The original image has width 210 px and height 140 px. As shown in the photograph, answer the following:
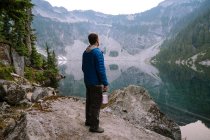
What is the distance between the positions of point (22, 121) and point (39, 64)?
5076 centimetres

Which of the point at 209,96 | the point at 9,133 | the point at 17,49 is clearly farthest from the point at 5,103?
the point at 209,96

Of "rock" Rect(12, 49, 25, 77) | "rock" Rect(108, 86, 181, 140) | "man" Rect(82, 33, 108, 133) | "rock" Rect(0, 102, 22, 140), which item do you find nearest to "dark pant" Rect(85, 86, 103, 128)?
"man" Rect(82, 33, 108, 133)

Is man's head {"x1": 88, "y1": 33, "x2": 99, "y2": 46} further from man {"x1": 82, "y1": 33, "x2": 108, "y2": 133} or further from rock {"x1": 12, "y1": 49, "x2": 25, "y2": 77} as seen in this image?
rock {"x1": 12, "y1": 49, "x2": 25, "y2": 77}

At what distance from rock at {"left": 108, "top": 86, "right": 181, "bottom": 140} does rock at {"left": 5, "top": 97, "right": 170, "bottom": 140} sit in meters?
1.92

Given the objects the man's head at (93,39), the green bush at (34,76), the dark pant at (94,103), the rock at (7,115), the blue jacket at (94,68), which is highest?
the man's head at (93,39)

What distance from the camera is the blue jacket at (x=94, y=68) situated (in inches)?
396

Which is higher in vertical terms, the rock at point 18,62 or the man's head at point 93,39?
the man's head at point 93,39

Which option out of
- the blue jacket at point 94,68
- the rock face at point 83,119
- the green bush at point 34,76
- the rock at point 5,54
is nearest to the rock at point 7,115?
the rock face at point 83,119

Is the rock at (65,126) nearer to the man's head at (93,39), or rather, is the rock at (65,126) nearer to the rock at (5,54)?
the man's head at (93,39)

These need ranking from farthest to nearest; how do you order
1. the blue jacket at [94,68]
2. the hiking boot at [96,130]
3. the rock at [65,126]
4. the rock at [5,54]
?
the rock at [5,54] → the hiking boot at [96,130] → the blue jacket at [94,68] → the rock at [65,126]

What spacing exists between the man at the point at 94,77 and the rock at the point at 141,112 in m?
4.26

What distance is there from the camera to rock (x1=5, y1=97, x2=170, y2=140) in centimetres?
947

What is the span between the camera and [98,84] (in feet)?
33.7

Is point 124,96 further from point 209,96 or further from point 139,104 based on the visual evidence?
point 209,96
